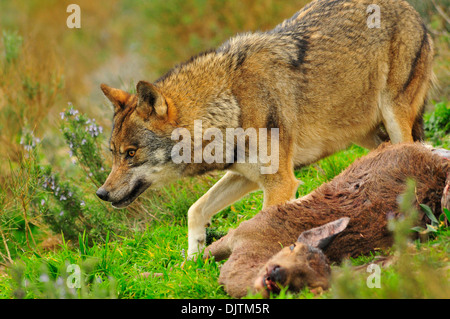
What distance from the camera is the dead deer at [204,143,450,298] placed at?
3936mm

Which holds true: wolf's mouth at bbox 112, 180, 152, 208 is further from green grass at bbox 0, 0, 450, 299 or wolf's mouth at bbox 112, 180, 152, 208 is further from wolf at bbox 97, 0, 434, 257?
green grass at bbox 0, 0, 450, 299

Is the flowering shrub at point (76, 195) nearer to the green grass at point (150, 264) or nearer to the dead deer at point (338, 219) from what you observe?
the green grass at point (150, 264)

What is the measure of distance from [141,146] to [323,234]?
82.4 inches

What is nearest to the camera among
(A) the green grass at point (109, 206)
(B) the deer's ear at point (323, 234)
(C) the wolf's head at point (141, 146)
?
(B) the deer's ear at point (323, 234)

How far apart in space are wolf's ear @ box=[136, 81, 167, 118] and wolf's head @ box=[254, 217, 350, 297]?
205 centimetres

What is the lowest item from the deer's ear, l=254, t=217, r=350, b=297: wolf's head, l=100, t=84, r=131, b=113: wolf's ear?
l=254, t=217, r=350, b=297: wolf's head

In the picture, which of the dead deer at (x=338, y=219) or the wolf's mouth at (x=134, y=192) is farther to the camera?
the wolf's mouth at (x=134, y=192)

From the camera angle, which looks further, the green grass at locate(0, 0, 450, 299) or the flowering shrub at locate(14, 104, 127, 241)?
the flowering shrub at locate(14, 104, 127, 241)

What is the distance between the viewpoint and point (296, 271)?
3613 millimetres

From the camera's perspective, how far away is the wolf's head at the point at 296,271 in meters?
3.61

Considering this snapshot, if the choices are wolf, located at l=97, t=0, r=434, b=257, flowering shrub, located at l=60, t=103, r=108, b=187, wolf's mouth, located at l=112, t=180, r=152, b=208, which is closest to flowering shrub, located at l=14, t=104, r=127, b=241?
flowering shrub, located at l=60, t=103, r=108, b=187

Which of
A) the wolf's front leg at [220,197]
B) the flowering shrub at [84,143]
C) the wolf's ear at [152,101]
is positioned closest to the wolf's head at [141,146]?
the wolf's ear at [152,101]

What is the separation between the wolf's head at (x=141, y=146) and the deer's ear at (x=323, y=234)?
1804 millimetres
